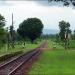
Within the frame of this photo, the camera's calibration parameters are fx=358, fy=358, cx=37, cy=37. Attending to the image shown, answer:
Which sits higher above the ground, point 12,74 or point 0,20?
point 0,20

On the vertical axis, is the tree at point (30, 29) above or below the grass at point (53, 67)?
above

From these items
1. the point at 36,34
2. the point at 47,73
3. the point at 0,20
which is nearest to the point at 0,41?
the point at 47,73

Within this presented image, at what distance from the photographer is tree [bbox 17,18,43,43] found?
6841 inches

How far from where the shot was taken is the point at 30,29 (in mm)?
175625

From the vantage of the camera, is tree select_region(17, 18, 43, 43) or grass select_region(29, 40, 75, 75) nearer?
grass select_region(29, 40, 75, 75)

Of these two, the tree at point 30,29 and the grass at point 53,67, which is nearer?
the grass at point 53,67

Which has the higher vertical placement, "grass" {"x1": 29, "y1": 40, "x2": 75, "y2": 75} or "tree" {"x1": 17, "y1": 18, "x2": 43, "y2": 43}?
A: "tree" {"x1": 17, "y1": 18, "x2": 43, "y2": 43}

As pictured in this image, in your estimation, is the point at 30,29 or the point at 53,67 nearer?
the point at 53,67

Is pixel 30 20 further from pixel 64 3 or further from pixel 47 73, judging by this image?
pixel 47 73

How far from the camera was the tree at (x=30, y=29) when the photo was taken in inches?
6841

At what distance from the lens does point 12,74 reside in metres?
22.7

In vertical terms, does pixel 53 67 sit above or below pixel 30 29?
below

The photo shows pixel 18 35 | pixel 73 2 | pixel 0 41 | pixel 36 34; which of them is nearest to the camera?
pixel 73 2

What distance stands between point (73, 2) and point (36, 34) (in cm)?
12972
